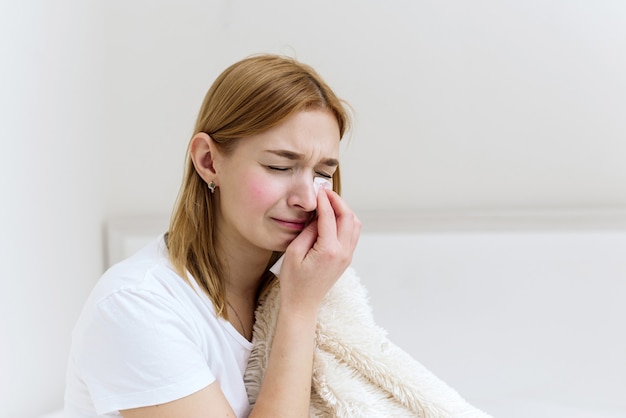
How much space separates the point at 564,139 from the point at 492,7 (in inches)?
15.5

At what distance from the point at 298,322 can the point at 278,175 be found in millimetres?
238

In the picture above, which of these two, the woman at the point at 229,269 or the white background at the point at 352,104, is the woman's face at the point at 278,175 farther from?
the white background at the point at 352,104

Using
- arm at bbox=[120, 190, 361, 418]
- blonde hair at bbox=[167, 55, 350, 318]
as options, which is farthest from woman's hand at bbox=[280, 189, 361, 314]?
blonde hair at bbox=[167, 55, 350, 318]

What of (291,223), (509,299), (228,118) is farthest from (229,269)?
(509,299)

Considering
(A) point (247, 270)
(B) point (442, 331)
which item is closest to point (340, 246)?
(A) point (247, 270)

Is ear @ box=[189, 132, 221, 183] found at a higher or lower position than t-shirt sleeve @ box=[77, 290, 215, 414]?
higher

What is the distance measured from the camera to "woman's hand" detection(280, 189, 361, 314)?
1.10m

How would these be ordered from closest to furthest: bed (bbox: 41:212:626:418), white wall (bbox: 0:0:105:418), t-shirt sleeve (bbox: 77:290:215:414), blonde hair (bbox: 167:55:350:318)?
t-shirt sleeve (bbox: 77:290:215:414), blonde hair (bbox: 167:55:350:318), white wall (bbox: 0:0:105:418), bed (bbox: 41:212:626:418)

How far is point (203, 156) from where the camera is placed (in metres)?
1.19

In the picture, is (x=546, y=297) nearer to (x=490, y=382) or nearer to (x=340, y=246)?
(x=490, y=382)

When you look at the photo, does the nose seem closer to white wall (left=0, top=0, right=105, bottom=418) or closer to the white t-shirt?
the white t-shirt

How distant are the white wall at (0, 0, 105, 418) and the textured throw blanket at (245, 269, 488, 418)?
0.72 metres

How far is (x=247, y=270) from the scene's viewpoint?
4.12ft

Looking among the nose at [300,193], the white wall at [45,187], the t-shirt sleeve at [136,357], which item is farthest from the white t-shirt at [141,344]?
the white wall at [45,187]
